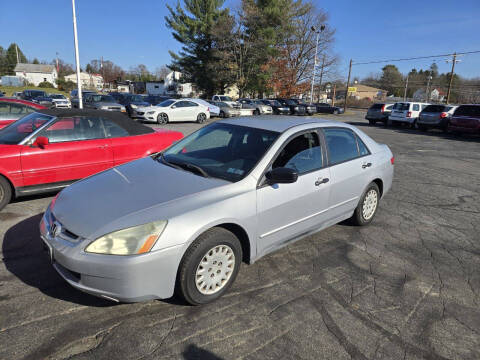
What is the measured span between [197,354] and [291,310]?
915 mm

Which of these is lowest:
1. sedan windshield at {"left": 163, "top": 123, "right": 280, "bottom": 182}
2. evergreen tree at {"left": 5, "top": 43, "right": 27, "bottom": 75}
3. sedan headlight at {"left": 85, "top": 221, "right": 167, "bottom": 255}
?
sedan headlight at {"left": 85, "top": 221, "right": 167, "bottom": 255}

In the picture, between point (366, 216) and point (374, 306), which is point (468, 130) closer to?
point (366, 216)

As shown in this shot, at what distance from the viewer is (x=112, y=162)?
5609 mm

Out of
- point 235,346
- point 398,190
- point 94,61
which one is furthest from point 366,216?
point 94,61

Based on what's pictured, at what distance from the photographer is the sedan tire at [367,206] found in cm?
439

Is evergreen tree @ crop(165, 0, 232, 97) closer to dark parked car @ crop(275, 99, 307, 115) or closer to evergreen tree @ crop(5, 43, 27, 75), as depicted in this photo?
dark parked car @ crop(275, 99, 307, 115)

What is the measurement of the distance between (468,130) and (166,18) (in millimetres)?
36371

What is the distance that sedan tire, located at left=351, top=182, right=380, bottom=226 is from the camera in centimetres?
439

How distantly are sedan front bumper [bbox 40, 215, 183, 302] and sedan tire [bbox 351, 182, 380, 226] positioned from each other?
2861 millimetres

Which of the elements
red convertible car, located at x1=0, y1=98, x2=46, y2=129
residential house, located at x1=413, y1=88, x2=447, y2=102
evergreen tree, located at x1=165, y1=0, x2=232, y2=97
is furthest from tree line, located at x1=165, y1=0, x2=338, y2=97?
residential house, located at x1=413, y1=88, x2=447, y2=102

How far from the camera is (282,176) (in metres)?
2.93

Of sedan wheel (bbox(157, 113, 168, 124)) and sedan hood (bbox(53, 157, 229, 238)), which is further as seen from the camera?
sedan wheel (bbox(157, 113, 168, 124))

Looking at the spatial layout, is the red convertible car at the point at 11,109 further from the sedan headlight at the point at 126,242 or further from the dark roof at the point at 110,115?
the sedan headlight at the point at 126,242

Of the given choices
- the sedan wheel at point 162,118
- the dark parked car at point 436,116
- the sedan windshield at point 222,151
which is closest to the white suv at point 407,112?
the dark parked car at point 436,116
